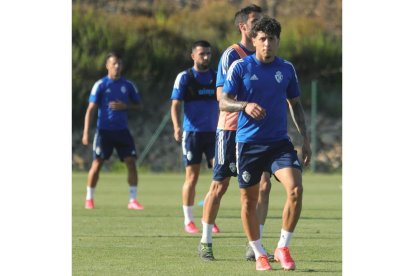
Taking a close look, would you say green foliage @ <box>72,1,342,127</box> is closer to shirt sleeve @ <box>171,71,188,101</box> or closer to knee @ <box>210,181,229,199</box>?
shirt sleeve @ <box>171,71,188,101</box>

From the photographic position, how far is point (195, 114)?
15125 mm

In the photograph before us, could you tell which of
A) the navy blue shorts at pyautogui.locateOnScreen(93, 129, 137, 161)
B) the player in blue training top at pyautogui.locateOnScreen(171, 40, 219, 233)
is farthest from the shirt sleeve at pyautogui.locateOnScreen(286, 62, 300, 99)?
the navy blue shorts at pyautogui.locateOnScreen(93, 129, 137, 161)

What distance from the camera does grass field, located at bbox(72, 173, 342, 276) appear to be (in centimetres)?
1094

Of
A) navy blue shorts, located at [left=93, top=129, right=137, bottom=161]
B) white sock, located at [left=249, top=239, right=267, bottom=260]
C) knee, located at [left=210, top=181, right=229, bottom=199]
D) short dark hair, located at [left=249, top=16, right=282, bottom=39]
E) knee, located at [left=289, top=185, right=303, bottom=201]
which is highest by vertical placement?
short dark hair, located at [left=249, top=16, right=282, bottom=39]

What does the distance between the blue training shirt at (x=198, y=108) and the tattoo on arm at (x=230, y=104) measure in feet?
14.0

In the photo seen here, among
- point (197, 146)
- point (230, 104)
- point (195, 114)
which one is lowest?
point (197, 146)

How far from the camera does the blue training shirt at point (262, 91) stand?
10773 millimetres

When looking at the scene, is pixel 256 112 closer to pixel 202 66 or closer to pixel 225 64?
pixel 225 64

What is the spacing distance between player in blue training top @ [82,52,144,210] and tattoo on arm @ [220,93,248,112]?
7.86 metres

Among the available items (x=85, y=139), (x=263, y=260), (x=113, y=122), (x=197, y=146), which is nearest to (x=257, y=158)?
(x=263, y=260)

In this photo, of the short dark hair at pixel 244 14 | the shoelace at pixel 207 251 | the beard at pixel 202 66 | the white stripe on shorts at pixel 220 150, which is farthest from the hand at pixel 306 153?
the beard at pixel 202 66

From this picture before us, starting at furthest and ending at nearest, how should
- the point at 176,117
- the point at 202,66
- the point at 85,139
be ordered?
the point at 85,139 < the point at 176,117 < the point at 202,66

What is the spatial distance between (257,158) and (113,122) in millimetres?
8060
